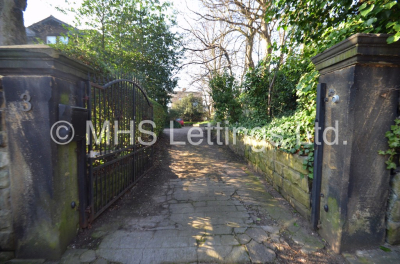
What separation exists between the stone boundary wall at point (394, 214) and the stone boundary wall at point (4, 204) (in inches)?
163

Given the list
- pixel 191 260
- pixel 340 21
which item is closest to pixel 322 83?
pixel 340 21

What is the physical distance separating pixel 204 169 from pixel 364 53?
4.30 metres

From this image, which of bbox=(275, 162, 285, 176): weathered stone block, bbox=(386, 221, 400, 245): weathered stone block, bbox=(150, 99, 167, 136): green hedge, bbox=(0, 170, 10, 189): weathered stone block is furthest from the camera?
bbox=(150, 99, 167, 136): green hedge

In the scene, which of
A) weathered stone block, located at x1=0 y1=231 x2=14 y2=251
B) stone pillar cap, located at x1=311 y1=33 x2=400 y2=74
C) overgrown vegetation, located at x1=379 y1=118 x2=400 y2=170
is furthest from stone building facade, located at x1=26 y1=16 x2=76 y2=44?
overgrown vegetation, located at x1=379 y1=118 x2=400 y2=170

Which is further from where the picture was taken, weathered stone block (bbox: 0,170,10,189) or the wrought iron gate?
the wrought iron gate

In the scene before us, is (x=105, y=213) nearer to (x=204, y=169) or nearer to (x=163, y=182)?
(x=163, y=182)

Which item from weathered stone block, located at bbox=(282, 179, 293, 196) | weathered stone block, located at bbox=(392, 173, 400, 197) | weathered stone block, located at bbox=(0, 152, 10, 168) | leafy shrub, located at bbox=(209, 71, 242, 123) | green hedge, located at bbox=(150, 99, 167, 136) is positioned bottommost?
weathered stone block, located at bbox=(282, 179, 293, 196)

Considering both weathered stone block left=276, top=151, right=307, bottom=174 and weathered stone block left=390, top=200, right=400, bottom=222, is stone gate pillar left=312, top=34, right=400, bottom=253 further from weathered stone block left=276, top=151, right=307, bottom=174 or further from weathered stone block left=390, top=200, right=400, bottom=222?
weathered stone block left=276, top=151, right=307, bottom=174

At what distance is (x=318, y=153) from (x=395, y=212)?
93 cm

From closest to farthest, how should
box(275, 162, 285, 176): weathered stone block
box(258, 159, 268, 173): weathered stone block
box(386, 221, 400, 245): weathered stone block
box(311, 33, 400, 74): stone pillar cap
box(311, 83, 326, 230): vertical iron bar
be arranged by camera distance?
box(311, 33, 400, 74): stone pillar cap, box(386, 221, 400, 245): weathered stone block, box(311, 83, 326, 230): vertical iron bar, box(275, 162, 285, 176): weathered stone block, box(258, 159, 268, 173): weathered stone block

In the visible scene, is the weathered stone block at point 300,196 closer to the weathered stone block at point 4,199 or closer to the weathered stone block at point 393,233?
the weathered stone block at point 393,233

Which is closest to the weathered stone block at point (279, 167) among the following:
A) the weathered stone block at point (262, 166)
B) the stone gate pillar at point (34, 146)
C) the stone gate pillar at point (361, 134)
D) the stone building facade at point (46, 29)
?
the weathered stone block at point (262, 166)

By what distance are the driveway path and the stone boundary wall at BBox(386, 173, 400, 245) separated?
68 centimetres

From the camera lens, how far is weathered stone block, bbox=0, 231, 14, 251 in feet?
6.23
